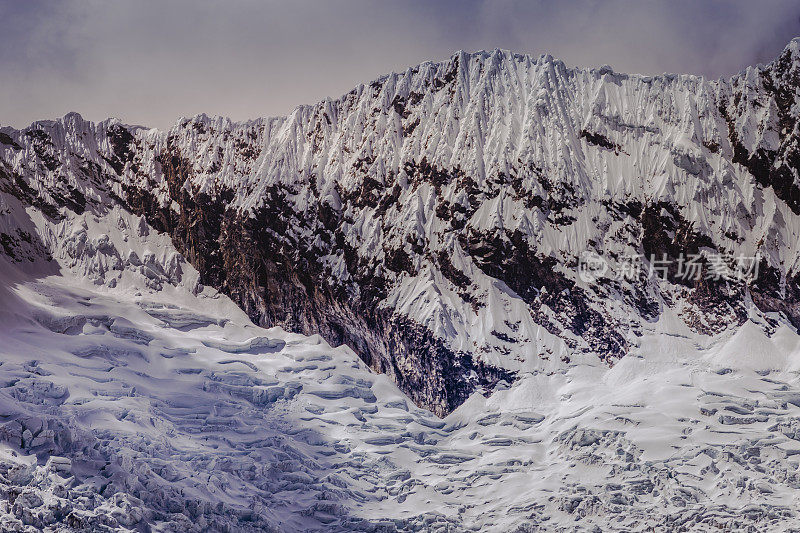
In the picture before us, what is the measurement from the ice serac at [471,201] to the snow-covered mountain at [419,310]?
41 cm

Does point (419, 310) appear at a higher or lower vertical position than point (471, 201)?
lower

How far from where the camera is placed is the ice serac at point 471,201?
373ft

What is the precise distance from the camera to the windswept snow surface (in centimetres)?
7794

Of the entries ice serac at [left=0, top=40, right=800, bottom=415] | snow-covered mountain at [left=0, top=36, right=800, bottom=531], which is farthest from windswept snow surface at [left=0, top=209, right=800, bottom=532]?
ice serac at [left=0, top=40, right=800, bottom=415]

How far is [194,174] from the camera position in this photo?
139 meters

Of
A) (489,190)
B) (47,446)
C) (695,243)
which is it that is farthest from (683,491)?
(47,446)

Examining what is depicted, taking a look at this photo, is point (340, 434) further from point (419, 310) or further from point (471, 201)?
point (471, 201)

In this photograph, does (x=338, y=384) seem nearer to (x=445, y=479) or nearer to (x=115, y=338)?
(x=445, y=479)

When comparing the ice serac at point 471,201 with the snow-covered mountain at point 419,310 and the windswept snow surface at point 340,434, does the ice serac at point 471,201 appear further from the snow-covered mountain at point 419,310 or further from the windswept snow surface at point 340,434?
the windswept snow surface at point 340,434

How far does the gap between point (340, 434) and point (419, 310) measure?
21.7 meters

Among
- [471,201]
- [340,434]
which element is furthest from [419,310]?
[340,434]

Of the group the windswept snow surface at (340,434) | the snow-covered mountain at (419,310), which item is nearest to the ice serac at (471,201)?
the snow-covered mountain at (419,310)

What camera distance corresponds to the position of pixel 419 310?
115m

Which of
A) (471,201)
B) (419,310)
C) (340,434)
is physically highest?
(471,201)
